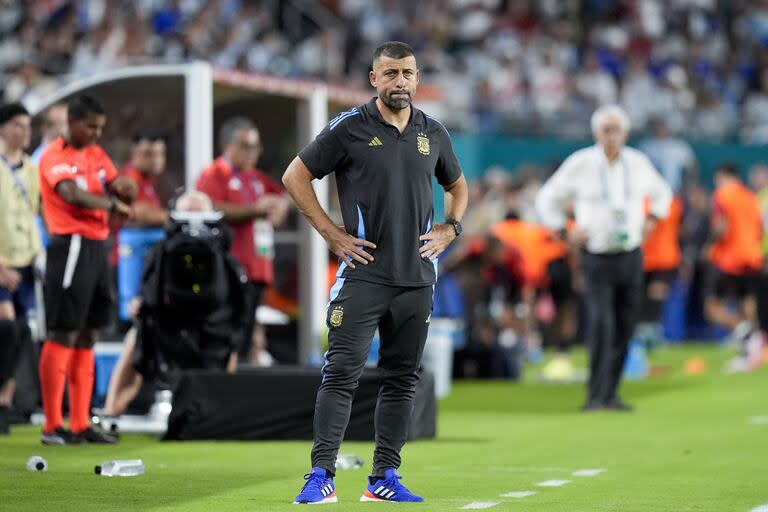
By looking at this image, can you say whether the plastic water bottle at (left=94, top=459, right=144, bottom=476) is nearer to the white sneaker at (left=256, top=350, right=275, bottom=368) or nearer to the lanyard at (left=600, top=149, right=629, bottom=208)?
the white sneaker at (left=256, top=350, right=275, bottom=368)

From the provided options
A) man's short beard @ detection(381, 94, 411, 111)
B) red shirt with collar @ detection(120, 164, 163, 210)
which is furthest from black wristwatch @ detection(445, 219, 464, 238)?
red shirt with collar @ detection(120, 164, 163, 210)

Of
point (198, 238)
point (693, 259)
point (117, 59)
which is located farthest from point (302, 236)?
point (693, 259)

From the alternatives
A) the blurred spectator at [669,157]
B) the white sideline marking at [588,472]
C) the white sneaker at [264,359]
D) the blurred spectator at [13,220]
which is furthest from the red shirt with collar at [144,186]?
the blurred spectator at [669,157]

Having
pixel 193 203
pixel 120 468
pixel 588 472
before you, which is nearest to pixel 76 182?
pixel 193 203

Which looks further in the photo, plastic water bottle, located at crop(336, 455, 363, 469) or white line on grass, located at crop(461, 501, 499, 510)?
plastic water bottle, located at crop(336, 455, 363, 469)

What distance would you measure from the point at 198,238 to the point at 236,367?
3.78 ft

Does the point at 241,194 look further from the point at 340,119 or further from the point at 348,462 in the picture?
the point at 340,119

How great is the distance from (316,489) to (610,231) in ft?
22.1

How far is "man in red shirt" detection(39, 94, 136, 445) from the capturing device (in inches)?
408

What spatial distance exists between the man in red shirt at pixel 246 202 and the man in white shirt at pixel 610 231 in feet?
8.23

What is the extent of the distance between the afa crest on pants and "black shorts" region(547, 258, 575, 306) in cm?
1333

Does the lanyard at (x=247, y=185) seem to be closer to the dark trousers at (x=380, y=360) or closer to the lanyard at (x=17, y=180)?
the lanyard at (x=17, y=180)

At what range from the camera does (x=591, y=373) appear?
1388 centimetres

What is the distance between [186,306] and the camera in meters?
11.5
